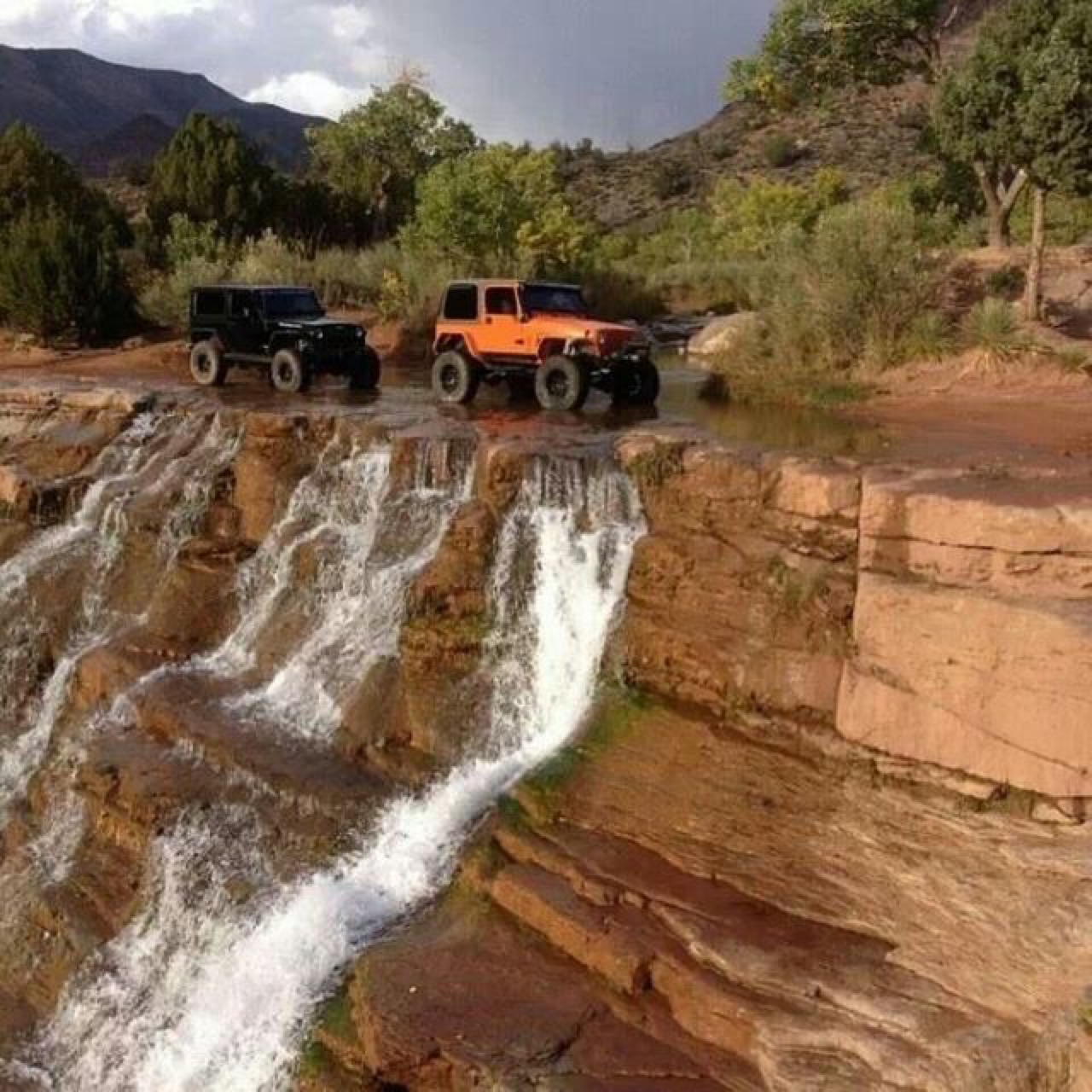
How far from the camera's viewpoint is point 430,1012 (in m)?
6.85

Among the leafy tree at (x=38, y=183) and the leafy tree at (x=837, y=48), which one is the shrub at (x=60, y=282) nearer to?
the leafy tree at (x=38, y=183)

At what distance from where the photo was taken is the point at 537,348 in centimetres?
1556

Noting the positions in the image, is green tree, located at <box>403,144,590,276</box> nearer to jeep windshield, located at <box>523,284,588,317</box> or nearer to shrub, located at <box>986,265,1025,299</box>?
shrub, located at <box>986,265,1025,299</box>

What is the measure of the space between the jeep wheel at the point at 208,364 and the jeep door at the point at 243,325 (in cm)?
23

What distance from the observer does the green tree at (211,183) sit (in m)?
31.7

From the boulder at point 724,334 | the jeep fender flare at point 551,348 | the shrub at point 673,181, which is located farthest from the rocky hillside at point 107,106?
the jeep fender flare at point 551,348

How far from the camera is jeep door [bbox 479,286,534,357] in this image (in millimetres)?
15688

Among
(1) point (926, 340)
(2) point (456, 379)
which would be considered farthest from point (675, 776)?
(1) point (926, 340)

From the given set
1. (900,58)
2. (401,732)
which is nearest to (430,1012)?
(401,732)

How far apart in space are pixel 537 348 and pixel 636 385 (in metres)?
1.42

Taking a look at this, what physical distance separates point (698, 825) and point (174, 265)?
23992mm

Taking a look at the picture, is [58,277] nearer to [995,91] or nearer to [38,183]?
[38,183]

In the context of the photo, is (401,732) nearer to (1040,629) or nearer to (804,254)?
(1040,629)

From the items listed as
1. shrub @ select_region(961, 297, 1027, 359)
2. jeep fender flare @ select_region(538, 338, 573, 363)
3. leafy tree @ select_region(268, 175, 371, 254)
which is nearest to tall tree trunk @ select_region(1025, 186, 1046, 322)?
shrub @ select_region(961, 297, 1027, 359)
